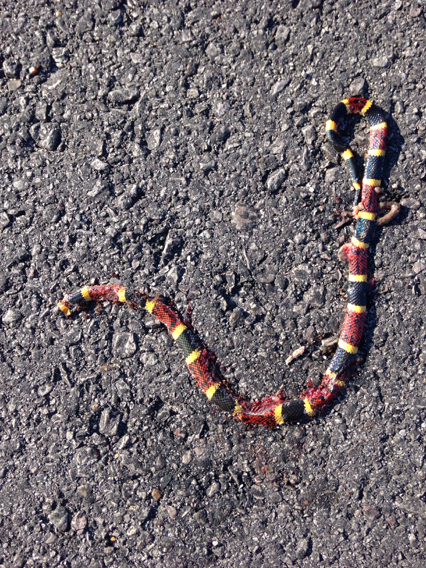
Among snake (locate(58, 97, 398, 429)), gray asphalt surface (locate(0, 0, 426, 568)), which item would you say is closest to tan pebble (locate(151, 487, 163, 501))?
gray asphalt surface (locate(0, 0, 426, 568))

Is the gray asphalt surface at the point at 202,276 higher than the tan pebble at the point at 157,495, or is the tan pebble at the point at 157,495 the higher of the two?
the gray asphalt surface at the point at 202,276

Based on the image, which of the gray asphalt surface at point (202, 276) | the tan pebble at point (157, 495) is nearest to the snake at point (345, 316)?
the gray asphalt surface at point (202, 276)

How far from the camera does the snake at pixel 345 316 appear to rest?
123 inches

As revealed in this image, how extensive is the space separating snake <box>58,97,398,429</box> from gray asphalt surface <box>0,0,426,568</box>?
74mm

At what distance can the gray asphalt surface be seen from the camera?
3025 millimetres

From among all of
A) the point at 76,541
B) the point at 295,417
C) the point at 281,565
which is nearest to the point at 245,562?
the point at 281,565

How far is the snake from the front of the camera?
10.2ft

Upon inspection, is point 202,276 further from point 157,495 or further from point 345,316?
point 157,495

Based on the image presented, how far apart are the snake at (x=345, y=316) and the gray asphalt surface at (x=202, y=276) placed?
7 centimetres

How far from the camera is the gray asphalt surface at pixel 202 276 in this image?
3.03 m

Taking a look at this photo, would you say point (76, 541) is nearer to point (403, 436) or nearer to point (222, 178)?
point (403, 436)

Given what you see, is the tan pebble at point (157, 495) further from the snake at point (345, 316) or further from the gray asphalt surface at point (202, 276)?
the snake at point (345, 316)

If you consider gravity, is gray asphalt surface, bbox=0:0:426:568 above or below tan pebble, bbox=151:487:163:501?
above

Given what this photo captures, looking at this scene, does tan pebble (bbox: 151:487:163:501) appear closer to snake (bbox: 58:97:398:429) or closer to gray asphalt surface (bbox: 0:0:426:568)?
gray asphalt surface (bbox: 0:0:426:568)
